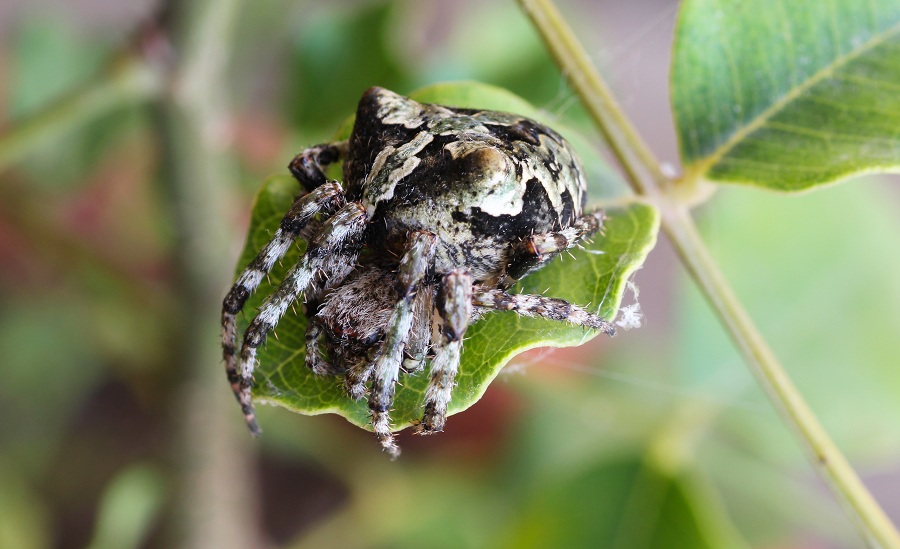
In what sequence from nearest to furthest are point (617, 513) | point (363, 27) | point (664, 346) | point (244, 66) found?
point (617, 513) < point (363, 27) < point (244, 66) < point (664, 346)

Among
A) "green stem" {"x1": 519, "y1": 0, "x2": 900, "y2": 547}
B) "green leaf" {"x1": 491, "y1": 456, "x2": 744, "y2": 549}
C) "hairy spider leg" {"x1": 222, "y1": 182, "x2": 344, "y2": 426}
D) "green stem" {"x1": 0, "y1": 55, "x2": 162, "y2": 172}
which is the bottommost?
"green leaf" {"x1": 491, "y1": 456, "x2": 744, "y2": 549}

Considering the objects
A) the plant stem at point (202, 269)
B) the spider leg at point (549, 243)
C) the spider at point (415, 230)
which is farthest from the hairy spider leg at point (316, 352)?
the plant stem at point (202, 269)

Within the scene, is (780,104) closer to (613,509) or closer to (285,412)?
(613,509)

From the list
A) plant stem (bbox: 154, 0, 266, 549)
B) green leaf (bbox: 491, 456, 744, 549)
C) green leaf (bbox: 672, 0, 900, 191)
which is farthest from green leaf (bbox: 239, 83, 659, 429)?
green leaf (bbox: 491, 456, 744, 549)

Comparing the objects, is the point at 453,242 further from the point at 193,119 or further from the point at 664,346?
the point at 664,346

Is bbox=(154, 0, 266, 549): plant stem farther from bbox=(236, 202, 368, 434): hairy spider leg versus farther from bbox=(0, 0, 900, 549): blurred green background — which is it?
bbox=(236, 202, 368, 434): hairy spider leg

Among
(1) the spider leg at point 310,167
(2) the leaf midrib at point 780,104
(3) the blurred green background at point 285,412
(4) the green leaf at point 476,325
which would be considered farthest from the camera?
(3) the blurred green background at point 285,412

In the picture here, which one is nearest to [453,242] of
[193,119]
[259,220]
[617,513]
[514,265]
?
[514,265]

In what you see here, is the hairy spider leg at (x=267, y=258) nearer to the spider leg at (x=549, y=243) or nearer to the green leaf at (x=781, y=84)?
the spider leg at (x=549, y=243)
